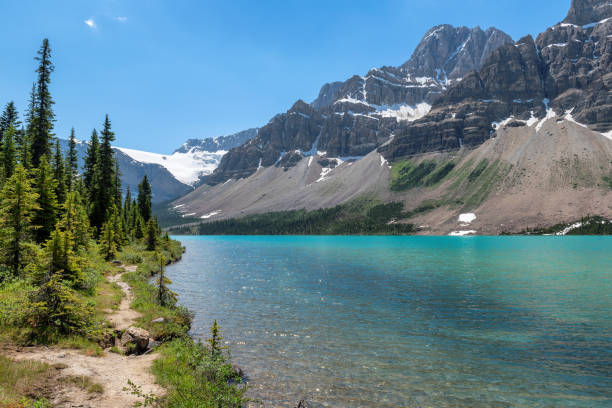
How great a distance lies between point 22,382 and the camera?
1189 cm

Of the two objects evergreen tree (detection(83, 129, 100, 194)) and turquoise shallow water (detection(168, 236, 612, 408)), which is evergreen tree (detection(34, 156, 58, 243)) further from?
evergreen tree (detection(83, 129, 100, 194))

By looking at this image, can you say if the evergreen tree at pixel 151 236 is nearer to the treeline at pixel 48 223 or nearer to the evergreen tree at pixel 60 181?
the treeline at pixel 48 223

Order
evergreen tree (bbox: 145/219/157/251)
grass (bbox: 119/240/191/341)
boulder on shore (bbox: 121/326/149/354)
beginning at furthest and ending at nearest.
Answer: evergreen tree (bbox: 145/219/157/251) → grass (bbox: 119/240/191/341) → boulder on shore (bbox: 121/326/149/354)

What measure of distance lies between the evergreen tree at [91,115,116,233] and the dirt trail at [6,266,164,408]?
180ft

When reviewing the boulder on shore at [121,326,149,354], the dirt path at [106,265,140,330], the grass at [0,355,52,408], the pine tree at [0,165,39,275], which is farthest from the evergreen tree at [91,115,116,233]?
the grass at [0,355,52,408]

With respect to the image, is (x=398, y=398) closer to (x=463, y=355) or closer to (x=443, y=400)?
(x=443, y=400)

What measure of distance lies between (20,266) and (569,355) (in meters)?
37.5

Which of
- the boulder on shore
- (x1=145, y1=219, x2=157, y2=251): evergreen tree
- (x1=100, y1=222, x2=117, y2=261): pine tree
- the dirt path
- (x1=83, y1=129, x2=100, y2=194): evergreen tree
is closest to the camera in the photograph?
the boulder on shore

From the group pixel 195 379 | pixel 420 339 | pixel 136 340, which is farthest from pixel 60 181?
pixel 420 339

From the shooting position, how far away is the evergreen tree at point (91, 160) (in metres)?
68.8

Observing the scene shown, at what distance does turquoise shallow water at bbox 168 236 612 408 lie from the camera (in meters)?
16.1

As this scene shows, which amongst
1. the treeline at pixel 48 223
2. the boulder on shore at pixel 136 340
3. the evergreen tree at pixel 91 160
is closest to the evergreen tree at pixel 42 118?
the treeline at pixel 48 223

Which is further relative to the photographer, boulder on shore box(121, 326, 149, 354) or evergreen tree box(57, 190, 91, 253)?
evergreen tree box(57, 190, 91, 253)

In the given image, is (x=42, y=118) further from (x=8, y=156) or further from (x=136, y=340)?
(x=136, y=340)
